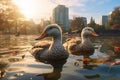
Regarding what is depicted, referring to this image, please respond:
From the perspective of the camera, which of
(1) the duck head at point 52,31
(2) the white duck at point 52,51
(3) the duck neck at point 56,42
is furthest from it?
(1) the duck head at point 52,31

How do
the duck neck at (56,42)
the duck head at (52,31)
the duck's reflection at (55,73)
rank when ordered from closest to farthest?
the duck's reflection at (55,73)
the duck neck at (56,42)
the duck head at (52,31)

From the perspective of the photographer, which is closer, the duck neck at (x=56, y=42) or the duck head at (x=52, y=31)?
the duck neck at (x=56, y=42)

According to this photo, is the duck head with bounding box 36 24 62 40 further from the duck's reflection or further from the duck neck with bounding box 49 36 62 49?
the duck's reflection

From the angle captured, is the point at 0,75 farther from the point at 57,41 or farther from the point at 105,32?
the point at 105,32

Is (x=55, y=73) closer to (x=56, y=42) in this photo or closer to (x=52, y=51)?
(x=52, y=51)

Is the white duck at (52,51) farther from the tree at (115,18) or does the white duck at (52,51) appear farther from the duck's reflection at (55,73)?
the tree at (115,18)

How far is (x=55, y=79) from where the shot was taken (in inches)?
319

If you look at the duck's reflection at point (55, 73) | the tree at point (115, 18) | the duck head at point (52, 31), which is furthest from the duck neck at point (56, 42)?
the tree at point (115, 18)

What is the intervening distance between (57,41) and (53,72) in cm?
352

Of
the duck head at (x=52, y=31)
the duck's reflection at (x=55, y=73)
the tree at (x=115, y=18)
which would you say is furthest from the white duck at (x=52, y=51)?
the tree at (x=115, y=18)

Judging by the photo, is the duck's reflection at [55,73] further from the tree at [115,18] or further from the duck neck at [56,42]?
the tree at [115,18]

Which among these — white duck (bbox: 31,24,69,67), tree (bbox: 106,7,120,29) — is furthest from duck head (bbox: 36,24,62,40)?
tree (bbox: 106,7,120,29)

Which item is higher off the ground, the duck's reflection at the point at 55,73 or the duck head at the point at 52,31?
the duck head at the point at 52,31

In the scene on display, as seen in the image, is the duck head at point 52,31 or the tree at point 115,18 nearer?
the duck head at point 52,31
